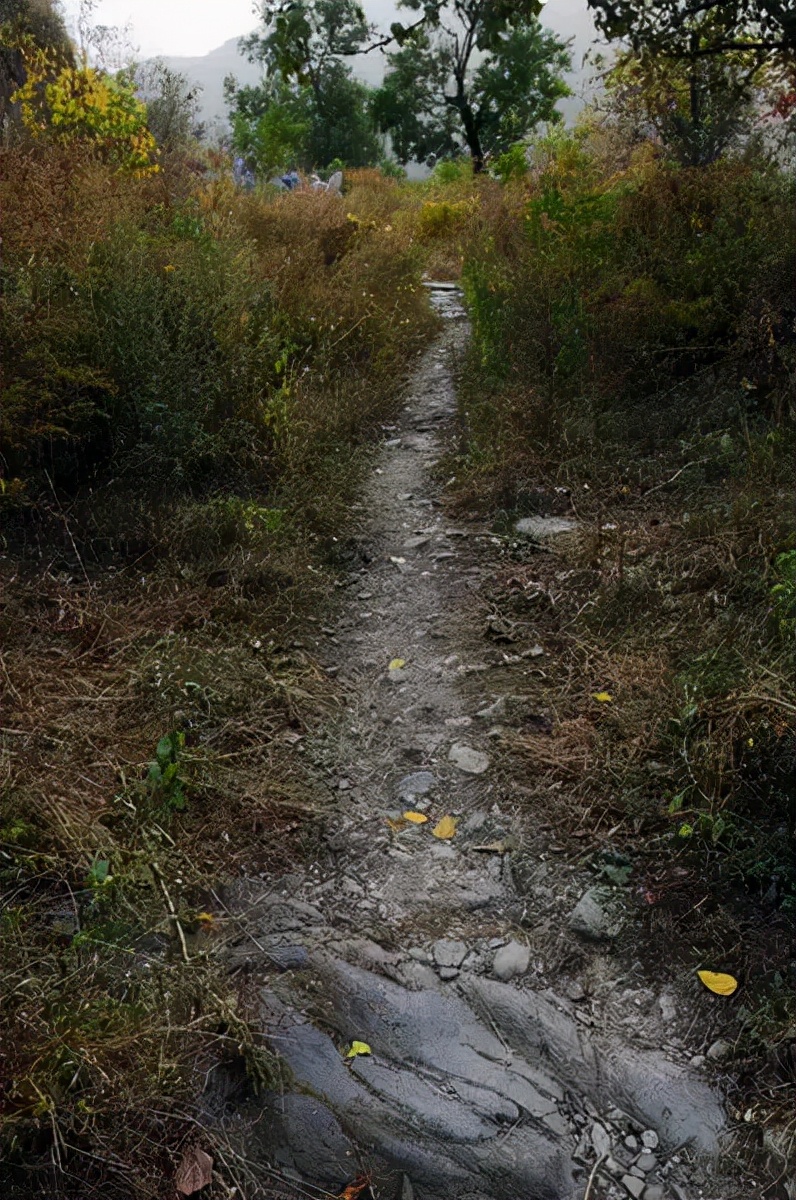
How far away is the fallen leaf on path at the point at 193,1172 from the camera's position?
6.90ft

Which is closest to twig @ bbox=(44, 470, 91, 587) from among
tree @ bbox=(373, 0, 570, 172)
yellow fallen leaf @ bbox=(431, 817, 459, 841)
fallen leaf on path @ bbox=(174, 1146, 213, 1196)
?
yellow fallen leaf @ bbox=(431, 817, 459, 841)

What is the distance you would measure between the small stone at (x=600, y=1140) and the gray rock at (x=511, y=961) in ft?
1.71

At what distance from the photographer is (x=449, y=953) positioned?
291cm

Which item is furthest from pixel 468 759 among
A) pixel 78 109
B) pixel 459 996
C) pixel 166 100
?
pixel 166 100

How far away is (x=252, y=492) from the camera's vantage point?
5461 millimetres

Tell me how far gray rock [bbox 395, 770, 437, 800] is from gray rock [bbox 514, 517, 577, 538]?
191 centimetres

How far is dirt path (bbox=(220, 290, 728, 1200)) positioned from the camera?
7.50 ft

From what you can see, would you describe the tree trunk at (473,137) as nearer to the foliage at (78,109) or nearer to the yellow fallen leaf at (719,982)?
A: the foliage at (78,109)

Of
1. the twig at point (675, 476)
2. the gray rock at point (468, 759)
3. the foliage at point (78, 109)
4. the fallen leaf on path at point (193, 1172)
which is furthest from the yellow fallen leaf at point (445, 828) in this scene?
the foliage at point (78, 109)

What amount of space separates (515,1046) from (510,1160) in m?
0.34

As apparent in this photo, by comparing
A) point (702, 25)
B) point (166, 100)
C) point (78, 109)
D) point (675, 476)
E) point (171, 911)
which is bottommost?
point (171, 911)

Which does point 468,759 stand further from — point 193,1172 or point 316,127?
point 316,127

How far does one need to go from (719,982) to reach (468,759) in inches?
51.7

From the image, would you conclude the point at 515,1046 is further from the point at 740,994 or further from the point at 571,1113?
the point at 740,994
